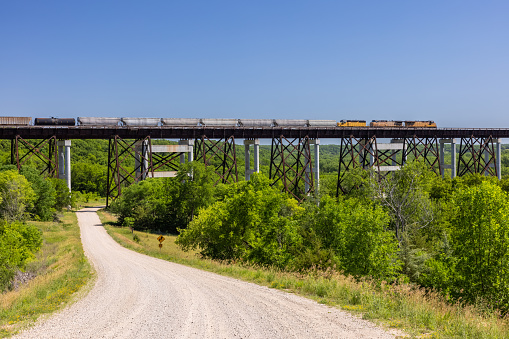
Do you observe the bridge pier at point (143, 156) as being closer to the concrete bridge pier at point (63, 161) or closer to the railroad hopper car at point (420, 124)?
the concrete bridge pier at point (63, 161)

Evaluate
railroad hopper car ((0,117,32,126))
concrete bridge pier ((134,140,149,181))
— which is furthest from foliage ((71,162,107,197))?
railroad hopper car ((0,117,32,126))

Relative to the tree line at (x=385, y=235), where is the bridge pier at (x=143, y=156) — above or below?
above

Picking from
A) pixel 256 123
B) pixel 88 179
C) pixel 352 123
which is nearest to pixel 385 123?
pixel 352 123

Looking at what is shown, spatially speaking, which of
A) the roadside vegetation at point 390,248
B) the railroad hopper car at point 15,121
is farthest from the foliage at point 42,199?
the roadside vegetation at point 390,248

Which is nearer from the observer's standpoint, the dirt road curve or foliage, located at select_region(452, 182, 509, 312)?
the dirt road curve

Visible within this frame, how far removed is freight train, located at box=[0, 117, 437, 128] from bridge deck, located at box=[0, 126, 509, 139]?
1369mm

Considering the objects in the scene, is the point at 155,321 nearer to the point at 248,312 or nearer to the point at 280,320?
the point at 248,312

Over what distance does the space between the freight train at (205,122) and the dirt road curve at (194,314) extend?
36.9 metres

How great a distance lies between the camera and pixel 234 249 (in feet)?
89.4

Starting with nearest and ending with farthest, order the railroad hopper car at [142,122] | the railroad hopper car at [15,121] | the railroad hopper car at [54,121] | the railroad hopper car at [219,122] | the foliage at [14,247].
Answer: the foliage at [14,247] → the railroad hopper car at [15,121] → the railroad hopper car at [54,121] → the railroad hopper car at [142,122] → the railroad hopper car at [219,122]

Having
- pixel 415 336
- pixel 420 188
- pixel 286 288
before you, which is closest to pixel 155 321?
pixel 286 288

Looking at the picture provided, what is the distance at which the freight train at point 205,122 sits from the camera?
160 ft

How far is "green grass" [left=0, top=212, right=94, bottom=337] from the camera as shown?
458 inches

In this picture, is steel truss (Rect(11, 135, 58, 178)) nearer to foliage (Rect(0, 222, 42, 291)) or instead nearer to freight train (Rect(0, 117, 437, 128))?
freight train (Rect(0, 117, 437, 128))
